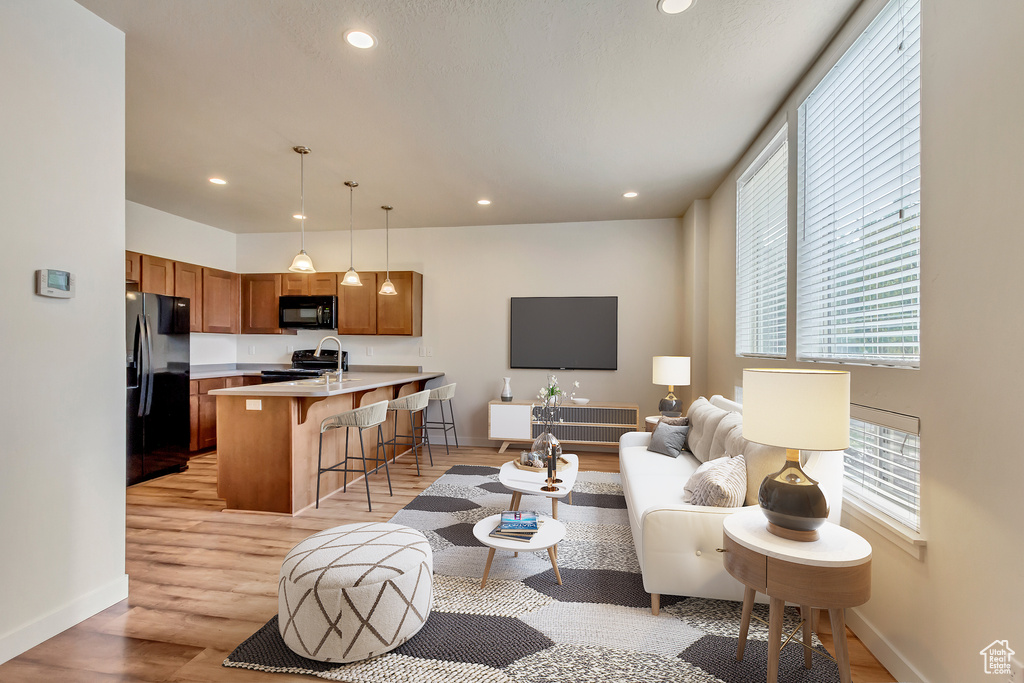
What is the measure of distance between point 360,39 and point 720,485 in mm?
2646

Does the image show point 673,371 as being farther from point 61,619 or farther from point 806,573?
point 61,619

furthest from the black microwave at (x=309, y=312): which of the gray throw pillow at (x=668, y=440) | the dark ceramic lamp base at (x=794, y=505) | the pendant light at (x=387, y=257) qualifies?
the dark ceramic lamp base at (x=794, y=505)

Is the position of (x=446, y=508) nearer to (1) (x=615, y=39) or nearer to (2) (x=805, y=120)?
(1) (x=615, y=39)

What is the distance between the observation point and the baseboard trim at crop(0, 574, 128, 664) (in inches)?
71.1

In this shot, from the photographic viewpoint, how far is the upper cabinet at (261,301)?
5.89 m

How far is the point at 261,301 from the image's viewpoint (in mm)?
5934

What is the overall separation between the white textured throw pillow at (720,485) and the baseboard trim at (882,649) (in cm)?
63

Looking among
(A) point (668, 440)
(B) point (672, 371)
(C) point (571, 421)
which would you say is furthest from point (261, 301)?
(A) point (668, 440)

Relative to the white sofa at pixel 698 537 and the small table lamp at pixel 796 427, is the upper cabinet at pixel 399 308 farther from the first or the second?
the small table lamp at pixel 796 427

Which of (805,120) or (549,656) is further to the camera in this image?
(805,120)

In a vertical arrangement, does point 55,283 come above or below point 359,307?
below

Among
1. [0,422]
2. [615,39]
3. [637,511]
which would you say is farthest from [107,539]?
[615,39]

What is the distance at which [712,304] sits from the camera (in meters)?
4.61

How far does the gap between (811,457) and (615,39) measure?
211 centimetres
